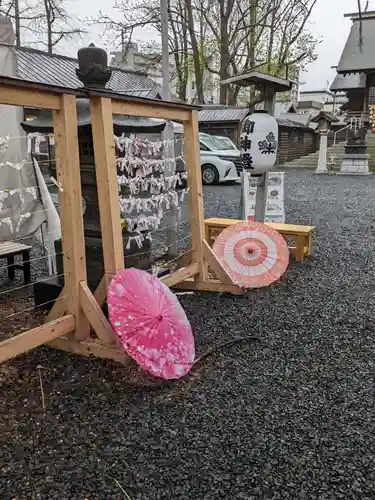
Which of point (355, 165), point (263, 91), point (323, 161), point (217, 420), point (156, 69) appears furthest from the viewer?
point (156, 69)

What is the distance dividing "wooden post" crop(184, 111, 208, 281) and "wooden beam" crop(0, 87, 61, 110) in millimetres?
1562

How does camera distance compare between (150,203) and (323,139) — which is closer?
(150,203)

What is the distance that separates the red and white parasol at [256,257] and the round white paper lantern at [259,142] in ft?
4.65

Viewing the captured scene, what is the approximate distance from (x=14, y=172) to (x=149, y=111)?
6.09 ft

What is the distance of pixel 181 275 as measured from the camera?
13.5 feet

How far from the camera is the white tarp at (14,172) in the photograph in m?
4.37

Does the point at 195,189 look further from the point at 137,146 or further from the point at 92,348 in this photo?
the point at 92,348

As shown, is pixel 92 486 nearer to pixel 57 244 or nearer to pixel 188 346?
pixel 188 346

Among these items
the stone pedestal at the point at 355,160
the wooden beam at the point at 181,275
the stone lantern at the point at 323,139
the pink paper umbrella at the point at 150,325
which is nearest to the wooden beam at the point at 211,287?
the wooden beam at the point at 181,275

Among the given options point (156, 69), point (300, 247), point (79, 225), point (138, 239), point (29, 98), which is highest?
point (156, 69)

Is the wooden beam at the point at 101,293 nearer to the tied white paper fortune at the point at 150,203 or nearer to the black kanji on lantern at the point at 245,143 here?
the tied white paper fortune at the point at 150,203

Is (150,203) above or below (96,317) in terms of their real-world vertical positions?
above

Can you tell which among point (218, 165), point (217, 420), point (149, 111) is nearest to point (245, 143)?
point (149, 111)

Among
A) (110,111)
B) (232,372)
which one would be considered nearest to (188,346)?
(232,372)
